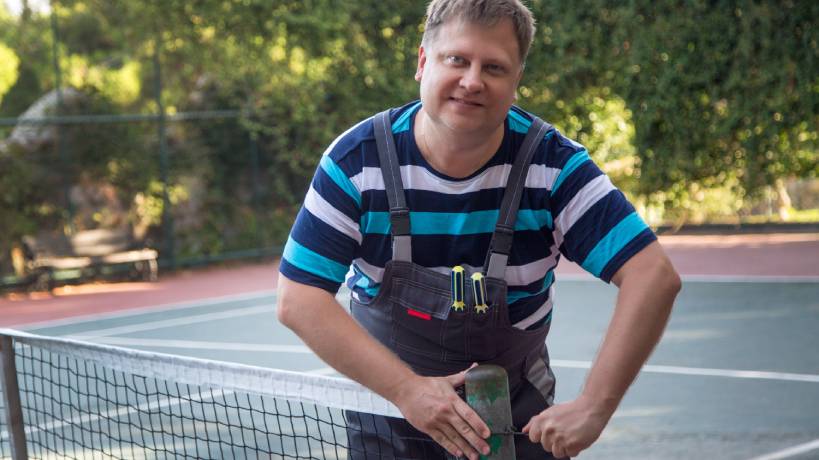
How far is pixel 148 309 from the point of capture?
43.9 feet

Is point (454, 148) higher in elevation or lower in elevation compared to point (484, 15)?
lower

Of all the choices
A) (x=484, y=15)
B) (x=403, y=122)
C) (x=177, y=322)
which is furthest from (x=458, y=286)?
(x=177, y=322)

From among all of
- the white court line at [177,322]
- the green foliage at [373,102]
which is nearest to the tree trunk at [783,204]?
the green foliage at [373,102]

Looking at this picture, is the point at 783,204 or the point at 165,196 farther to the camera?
the point at 783,204

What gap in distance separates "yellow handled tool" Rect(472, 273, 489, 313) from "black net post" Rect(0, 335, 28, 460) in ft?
6.17

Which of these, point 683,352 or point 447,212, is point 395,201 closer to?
point 447,212

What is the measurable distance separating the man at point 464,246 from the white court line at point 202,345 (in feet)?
24.3

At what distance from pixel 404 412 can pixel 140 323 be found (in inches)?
421

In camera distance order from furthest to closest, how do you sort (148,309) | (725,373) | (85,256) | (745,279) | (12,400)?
(85,256) < (148,309) < (745,279) < (725,373) < (12,400)

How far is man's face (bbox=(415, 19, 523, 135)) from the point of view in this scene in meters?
2.04

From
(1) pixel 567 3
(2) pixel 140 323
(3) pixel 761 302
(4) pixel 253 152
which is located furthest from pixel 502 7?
(4) pixel 253 152

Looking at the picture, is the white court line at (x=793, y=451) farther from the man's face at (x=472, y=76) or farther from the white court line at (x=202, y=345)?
the white court line at (x=202, y=345)

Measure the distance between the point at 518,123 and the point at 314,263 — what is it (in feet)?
1.76

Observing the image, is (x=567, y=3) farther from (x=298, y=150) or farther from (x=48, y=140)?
(x=48, y=140)
